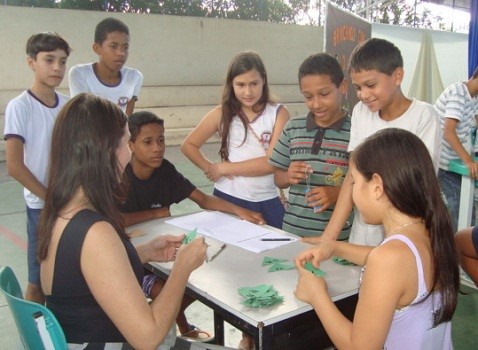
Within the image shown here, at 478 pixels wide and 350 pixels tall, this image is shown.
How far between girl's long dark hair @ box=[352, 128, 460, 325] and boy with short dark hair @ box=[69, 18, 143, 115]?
7.32 ft

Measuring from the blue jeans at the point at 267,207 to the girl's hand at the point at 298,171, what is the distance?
548 mm

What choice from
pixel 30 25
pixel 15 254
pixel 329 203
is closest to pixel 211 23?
pixel 30 25

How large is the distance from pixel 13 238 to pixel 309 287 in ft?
12.1

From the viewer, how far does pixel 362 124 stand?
204 centimetres

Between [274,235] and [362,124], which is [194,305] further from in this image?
[362,124]

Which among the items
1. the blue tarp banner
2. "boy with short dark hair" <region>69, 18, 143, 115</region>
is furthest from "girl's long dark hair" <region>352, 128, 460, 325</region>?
the blue tarp banner

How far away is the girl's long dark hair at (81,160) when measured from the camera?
1335 mm

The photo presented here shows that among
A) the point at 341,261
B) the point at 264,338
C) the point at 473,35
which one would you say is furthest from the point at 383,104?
the point at 473,35

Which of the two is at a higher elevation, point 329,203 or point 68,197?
point 68,197

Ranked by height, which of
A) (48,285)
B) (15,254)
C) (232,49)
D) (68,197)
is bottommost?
(15,254)

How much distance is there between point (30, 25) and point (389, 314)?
9803mm

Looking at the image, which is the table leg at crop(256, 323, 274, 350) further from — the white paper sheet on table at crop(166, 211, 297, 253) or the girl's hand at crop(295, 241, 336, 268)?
the white paper sheet on table at crop(166, 211, 297, 253)

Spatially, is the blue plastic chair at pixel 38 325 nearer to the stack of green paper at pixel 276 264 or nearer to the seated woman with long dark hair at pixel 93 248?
the seated woman with long dark hair at pixel 93 248

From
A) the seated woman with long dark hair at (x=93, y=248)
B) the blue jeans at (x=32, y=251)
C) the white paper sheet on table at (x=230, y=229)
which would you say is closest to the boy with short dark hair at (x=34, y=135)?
the blue jeans at (x=32, y=251)
